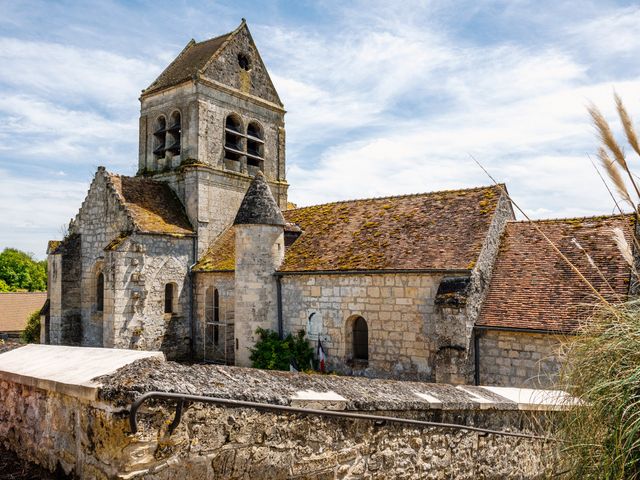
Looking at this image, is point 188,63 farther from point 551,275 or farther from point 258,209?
point 551,275

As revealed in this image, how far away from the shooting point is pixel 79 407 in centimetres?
263

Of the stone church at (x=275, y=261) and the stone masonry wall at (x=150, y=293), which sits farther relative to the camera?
the stone masonry wall at (x=150, y=293)

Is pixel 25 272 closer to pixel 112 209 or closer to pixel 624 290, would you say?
pixel 112 209

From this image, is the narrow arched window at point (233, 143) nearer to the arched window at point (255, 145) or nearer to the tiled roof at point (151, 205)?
the arched window at point (255, 145)

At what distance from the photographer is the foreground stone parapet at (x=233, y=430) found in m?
2.44

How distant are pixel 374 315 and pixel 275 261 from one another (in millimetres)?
3676

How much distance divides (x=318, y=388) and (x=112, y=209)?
16.4 metres

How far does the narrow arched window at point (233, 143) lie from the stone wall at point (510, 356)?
41.3 feet

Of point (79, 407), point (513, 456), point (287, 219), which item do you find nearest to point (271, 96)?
point (287, 219)

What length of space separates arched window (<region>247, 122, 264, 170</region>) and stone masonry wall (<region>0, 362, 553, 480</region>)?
18611mm

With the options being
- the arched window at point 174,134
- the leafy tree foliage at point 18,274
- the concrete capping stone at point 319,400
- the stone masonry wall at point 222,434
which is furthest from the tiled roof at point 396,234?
the leafy tree foliage at point 18,274

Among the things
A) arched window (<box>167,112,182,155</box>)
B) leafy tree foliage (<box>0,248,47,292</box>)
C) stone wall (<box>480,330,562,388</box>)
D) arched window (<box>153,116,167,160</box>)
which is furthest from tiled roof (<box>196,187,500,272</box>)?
leafy tree foliage (<box>0,248,47,292</box>)

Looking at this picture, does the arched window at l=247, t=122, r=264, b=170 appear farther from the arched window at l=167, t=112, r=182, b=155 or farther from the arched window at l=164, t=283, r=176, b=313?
the arched window at l=164, t=283, r=176, b=313

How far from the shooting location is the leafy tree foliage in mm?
59281
